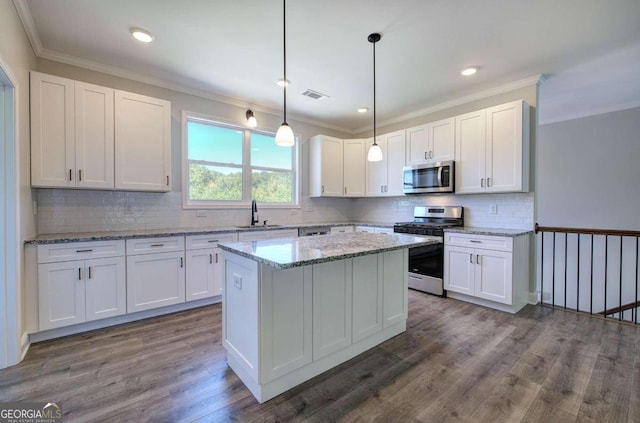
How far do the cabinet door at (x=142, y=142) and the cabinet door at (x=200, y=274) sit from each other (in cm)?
88

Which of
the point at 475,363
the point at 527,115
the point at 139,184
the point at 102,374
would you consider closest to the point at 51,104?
the point at 139,184

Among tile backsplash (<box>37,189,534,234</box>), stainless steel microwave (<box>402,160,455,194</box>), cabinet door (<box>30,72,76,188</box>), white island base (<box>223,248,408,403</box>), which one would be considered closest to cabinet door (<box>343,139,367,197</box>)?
tile backsplash (<box>37,189,534,234</box>)

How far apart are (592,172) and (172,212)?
6715mm

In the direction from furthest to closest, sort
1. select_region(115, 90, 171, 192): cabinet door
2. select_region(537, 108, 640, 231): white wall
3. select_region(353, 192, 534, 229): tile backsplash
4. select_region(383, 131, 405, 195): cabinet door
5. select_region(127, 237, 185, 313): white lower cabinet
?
select_region(383, 131, 405, 195): cabinet door → select_region(537, 108, 640, 231): white wall → select_region(353, 192, 534, 229): tile backsplash → select_region(115, 90, 171, 192): cabinet door → select_region(127, 237, 185, 313): white lower cabinet

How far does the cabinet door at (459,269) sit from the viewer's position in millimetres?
3441

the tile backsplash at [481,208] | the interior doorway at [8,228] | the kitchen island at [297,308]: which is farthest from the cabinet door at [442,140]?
the interior doorway at [8,228]

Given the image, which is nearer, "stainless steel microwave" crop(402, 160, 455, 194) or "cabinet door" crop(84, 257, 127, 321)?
"cabinet door" crop(84, 257, 127, 321)

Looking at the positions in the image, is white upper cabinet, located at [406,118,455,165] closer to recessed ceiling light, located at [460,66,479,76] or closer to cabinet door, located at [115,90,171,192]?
recessed ceiling light, located at [460,66,479,76]

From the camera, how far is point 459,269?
3547 mm

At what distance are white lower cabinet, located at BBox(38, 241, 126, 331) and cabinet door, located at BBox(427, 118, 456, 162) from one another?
406 centimetres

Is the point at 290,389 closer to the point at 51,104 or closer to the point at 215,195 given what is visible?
the point at 215,195

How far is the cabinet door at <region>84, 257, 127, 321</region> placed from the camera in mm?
2654

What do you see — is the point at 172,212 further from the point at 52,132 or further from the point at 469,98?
the point at 469,98

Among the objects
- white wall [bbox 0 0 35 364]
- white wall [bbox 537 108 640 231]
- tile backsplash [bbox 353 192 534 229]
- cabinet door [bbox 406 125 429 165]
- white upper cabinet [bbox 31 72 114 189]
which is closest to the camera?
white wall [bbox 0 0 35 364]
